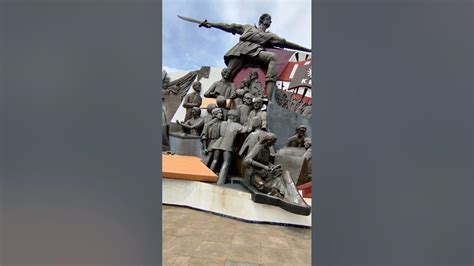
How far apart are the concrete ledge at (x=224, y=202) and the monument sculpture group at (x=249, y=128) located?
4.3 inches

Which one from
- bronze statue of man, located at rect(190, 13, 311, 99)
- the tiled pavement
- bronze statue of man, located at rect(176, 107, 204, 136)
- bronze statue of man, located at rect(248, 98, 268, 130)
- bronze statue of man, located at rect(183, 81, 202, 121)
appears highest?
bronze statue of man, located at rect(190, 13, 311, 99)

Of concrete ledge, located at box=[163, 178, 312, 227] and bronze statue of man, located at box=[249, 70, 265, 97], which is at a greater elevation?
bronze statue of man, located at box=[249, 70, 265, 97]

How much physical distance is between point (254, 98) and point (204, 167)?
1647 mm

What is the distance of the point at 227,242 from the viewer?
2.20 m

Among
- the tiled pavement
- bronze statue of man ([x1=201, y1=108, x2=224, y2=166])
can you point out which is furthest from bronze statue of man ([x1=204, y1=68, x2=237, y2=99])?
the tiled pavement

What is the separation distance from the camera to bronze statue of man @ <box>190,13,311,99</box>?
4.78 m

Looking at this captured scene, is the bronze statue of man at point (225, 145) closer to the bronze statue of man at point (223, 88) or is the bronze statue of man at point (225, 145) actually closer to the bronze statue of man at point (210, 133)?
the bronze statue of man at point (210, 133)

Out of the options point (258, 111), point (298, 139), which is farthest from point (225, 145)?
point (298, 139)

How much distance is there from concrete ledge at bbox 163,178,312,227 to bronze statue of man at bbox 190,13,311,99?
240 centimetres

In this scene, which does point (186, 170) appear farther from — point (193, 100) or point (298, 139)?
point (298, 139)

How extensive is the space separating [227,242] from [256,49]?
3949 mm

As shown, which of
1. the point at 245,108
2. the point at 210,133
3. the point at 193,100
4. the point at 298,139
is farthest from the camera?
the point at 193,100

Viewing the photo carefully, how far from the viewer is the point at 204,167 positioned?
379 cm

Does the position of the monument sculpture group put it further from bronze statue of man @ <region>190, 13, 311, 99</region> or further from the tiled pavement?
the tiled pavement
